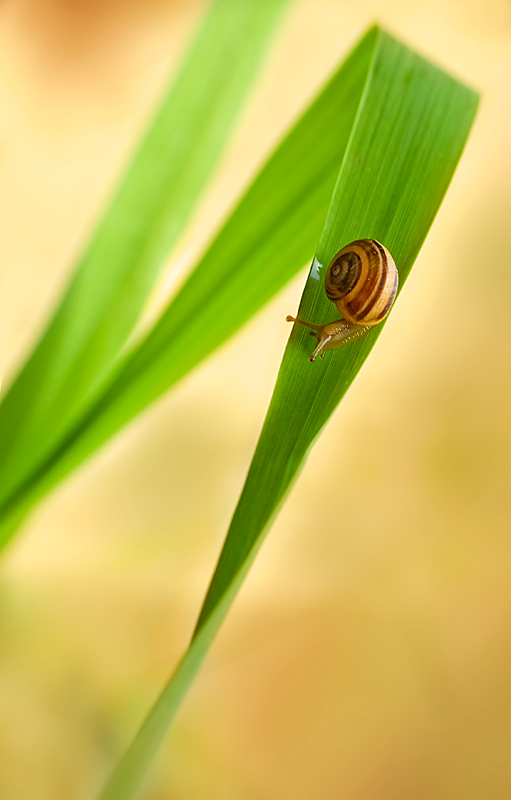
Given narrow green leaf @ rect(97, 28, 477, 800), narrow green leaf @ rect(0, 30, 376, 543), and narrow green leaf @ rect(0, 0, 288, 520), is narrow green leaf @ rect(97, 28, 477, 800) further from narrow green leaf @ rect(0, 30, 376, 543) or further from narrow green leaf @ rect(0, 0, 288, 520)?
narrow green leaf @ rect(0, 0, 288, 520)

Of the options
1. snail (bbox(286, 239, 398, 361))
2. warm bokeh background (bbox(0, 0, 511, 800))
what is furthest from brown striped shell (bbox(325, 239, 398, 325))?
warm bokeh background (bbox(0, 0, 511, 800))

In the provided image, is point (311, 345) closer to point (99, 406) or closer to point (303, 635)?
point (99, 406)

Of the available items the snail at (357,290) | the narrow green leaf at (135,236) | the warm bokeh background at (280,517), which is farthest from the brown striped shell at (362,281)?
the warm bokeh background at (280,517)

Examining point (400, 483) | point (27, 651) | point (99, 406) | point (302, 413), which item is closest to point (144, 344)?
point (99, 406)

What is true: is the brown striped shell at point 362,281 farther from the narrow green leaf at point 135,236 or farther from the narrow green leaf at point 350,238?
the narrow green leaf at point 135,236

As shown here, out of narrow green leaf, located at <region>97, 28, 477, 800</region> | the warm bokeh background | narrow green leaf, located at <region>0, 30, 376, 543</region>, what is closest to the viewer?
narrow green leaf, located at <region>97, 28, 477, 800</region>

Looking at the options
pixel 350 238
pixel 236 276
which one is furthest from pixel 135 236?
pixel 350 238

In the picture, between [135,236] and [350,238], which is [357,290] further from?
[135,236]
